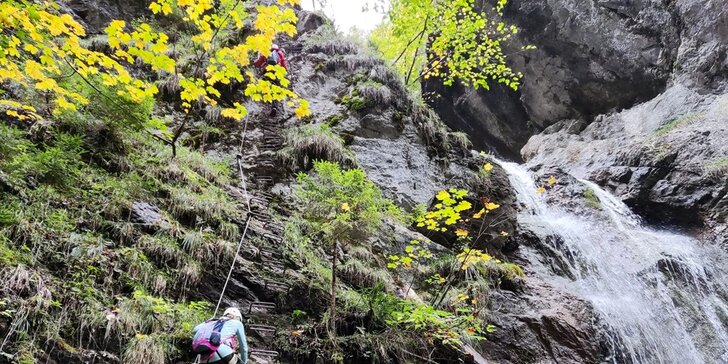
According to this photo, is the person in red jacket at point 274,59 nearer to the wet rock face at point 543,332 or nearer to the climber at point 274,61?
the climber at point 274,61

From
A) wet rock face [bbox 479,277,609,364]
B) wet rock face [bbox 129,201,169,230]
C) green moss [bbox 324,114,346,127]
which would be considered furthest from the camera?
green moss [bbox 324,114,346,127]

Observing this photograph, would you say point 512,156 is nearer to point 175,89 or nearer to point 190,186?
point 175,89

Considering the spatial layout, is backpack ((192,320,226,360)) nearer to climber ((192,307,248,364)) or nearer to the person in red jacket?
climber ((192,307,248,364))

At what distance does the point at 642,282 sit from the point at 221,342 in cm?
976

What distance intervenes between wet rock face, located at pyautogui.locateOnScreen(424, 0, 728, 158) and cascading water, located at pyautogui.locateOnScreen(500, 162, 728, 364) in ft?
25.3

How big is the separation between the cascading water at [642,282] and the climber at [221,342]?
651cm

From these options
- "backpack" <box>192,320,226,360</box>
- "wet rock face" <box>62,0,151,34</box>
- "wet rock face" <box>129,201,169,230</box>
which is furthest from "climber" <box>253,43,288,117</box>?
"backpack" <box>192,320,226,360</box>

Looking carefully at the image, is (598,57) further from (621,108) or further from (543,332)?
(543,332)

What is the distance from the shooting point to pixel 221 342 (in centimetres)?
392

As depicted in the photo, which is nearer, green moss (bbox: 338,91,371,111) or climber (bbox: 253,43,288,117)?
climber (bbox: 253,43,288,117)

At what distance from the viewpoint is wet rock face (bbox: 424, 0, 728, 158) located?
16.0m

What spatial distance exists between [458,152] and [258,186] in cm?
543

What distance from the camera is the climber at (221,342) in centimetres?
384

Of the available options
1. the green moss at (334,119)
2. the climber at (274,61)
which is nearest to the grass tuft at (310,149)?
the green moss at (334,119)
